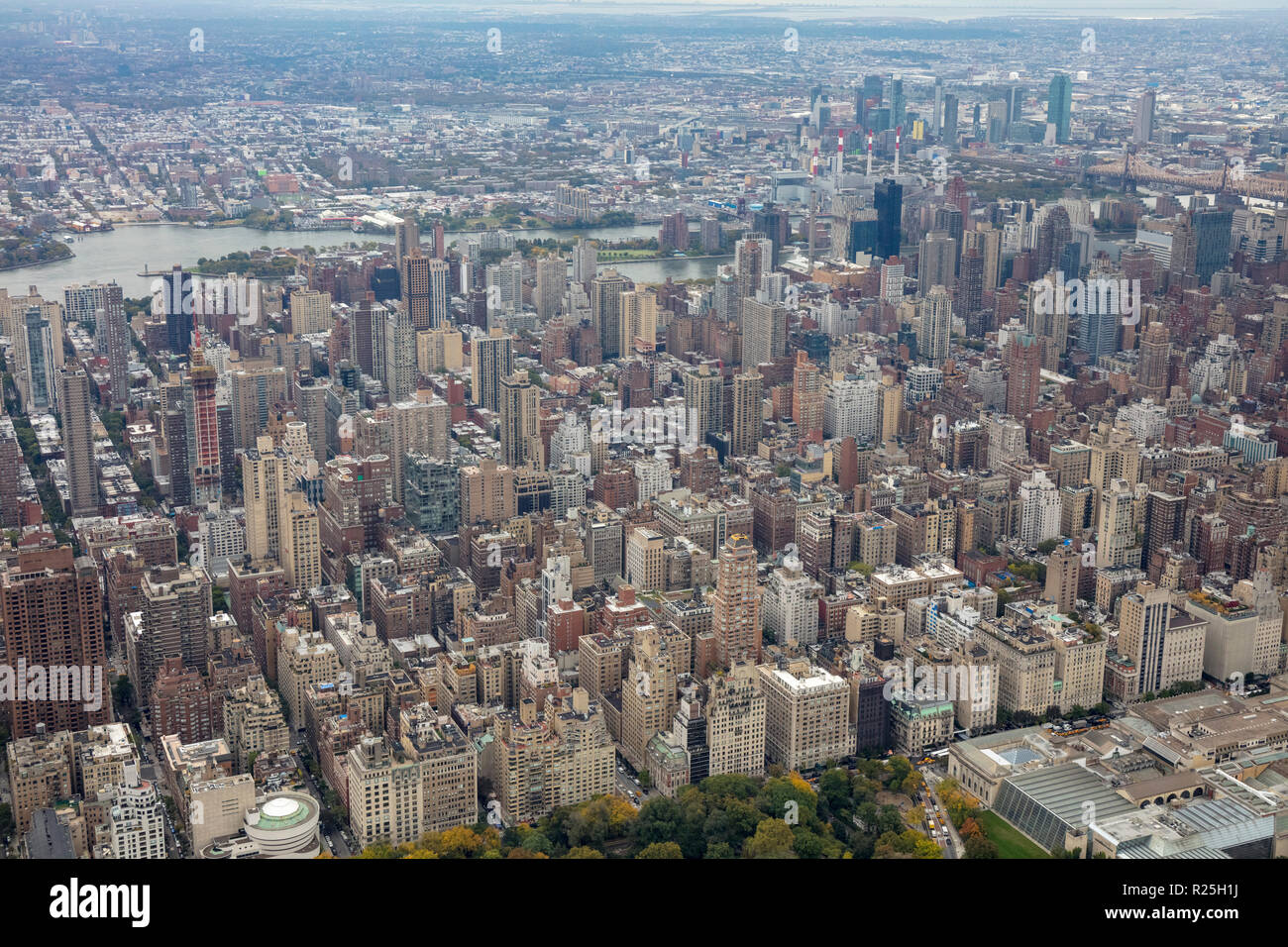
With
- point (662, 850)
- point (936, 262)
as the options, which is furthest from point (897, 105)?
point (662, 850)

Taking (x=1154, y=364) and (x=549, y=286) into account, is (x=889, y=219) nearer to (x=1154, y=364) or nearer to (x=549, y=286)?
(x=549, y=286)

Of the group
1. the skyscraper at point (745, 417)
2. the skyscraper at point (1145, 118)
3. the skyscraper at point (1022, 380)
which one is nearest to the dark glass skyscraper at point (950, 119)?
the skyscraper at point (1145, 118)

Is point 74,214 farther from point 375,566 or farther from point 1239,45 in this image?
point 1239,45

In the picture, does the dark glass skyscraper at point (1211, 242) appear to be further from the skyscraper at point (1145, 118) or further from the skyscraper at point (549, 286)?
the skyscraper at point (549, 286)

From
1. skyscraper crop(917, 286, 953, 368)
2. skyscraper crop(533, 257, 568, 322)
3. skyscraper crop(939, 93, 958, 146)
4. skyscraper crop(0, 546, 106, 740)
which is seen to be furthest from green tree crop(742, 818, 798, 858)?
skyscraper crop(939, 93, 958, 146)

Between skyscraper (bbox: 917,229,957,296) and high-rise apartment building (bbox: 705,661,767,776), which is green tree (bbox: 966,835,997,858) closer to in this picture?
high-rise apartment building (bbox: 705,661,767,776)
